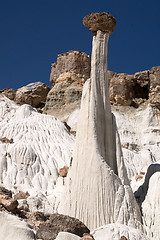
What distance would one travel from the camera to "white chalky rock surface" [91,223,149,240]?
39.4 feet

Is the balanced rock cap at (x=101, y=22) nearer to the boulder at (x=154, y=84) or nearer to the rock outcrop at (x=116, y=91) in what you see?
the rock outcrop at (x=116, y=91)

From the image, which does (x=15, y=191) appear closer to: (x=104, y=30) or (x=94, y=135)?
(x=94, y=135)

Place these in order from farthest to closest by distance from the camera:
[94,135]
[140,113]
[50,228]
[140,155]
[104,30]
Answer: [140,113]
[140,155]
[104,30]
[94,135]
[50,228]

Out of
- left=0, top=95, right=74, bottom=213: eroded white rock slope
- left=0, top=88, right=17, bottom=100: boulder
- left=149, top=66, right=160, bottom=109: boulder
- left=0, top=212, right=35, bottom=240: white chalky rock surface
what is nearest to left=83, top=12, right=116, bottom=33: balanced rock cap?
left=0, top=95, right=74, bottom=213: eroded white rock slope

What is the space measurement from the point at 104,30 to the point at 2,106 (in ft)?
56.6

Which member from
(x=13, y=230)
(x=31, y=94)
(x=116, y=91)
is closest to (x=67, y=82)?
(x=31, y=94)

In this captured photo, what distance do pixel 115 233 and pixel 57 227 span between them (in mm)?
1862

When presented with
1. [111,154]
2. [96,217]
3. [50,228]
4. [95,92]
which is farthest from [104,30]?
[50,228]

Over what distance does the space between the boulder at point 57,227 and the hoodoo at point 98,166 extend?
2.04 metres

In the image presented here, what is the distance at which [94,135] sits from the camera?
50.2 feet

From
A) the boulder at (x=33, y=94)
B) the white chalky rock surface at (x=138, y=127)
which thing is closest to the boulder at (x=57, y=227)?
the white chalky rock surface at (x=138, y=127)

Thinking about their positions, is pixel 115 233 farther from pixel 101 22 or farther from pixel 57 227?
pixel 101 22

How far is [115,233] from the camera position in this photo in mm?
12180

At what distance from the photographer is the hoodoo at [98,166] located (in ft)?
46.3
